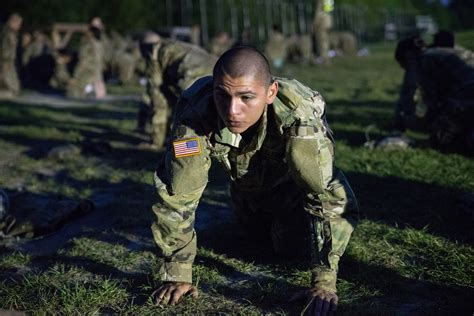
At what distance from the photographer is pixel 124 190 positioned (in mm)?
5137

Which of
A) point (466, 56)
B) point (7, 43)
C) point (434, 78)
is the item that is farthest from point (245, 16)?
point (466, 56)

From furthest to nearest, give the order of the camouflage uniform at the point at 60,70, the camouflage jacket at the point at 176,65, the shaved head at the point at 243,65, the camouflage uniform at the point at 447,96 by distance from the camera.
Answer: the camouflage uniform at the point at 60,70
the camouflage jacket at the point at 176,65
the camouflage uniform at the point at 447,96
the shaved head at the point at 243,65

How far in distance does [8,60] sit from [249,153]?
11736mm

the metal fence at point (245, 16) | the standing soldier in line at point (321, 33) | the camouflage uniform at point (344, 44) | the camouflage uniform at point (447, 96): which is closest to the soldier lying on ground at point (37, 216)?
the camouflage uniform at point (447, 96)

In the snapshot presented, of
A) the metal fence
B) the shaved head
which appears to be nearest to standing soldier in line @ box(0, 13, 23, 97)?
the metal fence

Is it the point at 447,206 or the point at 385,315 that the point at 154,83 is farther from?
the point at 385,315

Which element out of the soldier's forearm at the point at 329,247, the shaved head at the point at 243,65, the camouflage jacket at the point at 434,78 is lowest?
the soldier's forearm at the point at 329,247

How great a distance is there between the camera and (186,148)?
8.67 ft

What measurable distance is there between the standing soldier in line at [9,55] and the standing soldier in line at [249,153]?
11.2 m

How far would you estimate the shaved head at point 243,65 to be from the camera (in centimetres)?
253

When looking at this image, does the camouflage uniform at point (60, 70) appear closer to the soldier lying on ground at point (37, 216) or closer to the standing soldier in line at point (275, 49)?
the standing soldier in line at point (275, 49)

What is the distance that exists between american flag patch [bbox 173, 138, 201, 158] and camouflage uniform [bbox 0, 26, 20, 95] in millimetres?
11425

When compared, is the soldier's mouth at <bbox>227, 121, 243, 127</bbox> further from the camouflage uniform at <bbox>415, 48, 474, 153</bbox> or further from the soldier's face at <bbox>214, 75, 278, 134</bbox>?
the camouflage uniform at <bbox>415, 48, 474, 153</bbox>

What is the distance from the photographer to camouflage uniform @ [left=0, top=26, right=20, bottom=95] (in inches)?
497
